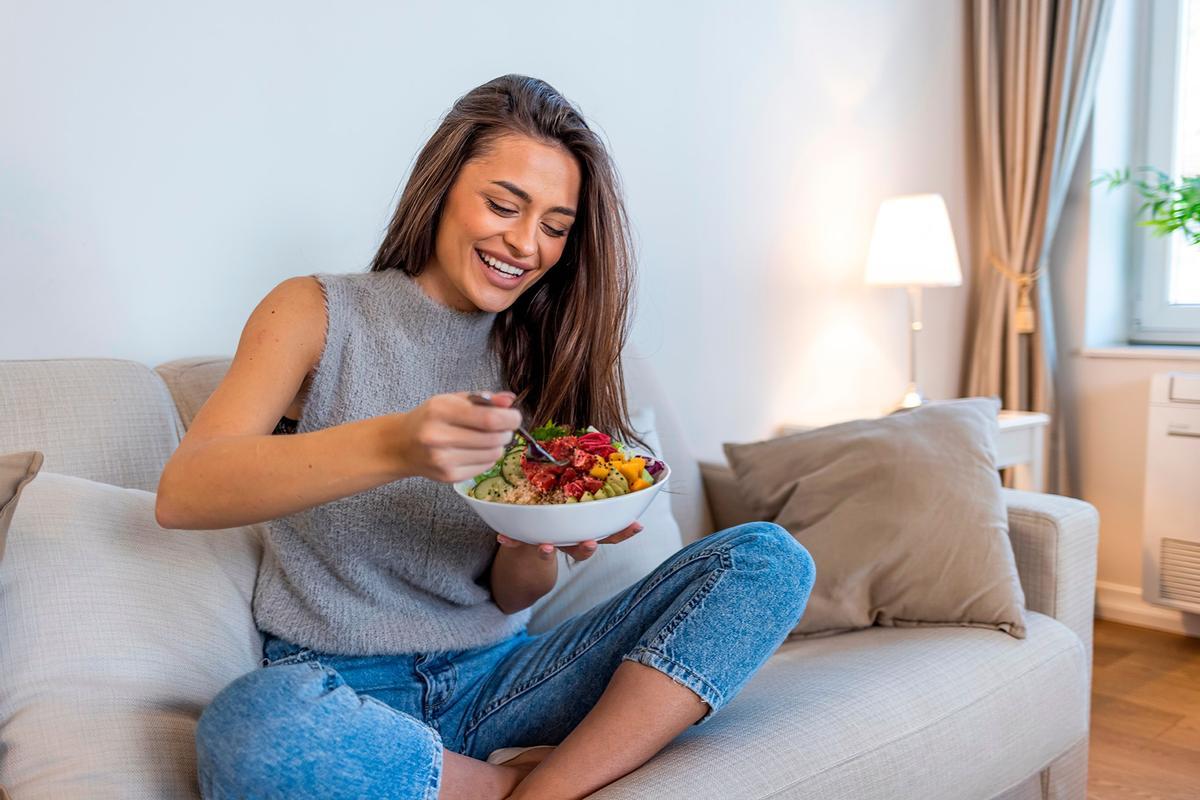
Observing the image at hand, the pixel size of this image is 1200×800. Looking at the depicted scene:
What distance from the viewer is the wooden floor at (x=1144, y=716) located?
207 centimetres

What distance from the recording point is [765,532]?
4.22ft

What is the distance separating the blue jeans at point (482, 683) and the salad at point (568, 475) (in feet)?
0.54

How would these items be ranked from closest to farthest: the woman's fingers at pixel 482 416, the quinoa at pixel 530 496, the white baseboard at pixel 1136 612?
1. the woman's fingers at pixel 482 416
2. the quinoa at pixel 530 496
3. the white baseboard at pixel 1136 612

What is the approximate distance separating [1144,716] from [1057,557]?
881 millimetres

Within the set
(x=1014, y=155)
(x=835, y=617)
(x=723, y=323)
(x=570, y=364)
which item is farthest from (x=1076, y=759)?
(x=1014, y=155)

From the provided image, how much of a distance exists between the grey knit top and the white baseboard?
2379 mm

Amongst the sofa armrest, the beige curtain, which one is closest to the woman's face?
the sofa armrest

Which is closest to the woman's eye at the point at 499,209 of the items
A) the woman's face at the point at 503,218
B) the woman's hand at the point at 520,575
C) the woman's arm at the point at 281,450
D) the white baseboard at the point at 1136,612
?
the woman's face at the point at 503,218

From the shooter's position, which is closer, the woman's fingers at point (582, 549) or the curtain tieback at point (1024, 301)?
the woman's fingers at point (582, 549)

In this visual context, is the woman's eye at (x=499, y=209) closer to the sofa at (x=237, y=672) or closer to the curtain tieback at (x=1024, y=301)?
the sofa at (x=237, y=672)

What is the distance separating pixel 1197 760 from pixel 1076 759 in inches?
23.8

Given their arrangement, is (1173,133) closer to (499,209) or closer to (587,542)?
(499,209)

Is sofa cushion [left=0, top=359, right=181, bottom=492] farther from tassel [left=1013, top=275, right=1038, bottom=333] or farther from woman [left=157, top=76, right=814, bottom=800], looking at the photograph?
tassel [left=1013, top=275, right=1038, bottom=333]

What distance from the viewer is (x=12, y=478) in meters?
1.10
